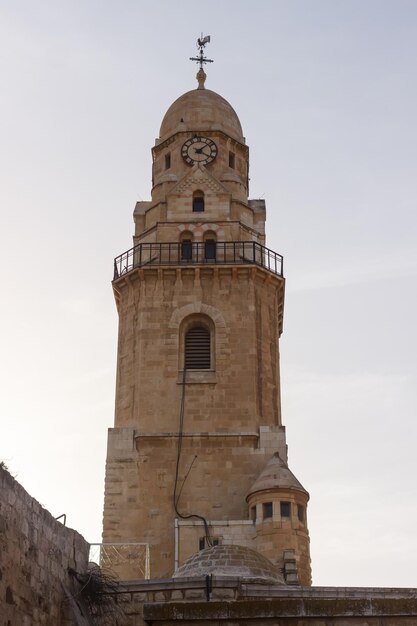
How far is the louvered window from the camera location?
1094 inches

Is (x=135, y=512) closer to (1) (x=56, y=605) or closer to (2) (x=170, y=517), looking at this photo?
(2) (x=170, y=517)

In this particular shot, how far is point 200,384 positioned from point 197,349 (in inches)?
50.6

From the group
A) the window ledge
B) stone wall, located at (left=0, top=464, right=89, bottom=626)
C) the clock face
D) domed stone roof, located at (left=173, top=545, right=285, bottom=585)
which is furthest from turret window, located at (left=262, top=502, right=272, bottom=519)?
the clock face

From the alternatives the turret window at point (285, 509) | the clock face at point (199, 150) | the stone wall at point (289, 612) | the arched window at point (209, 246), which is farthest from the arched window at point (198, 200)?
the stone wall at point (289, 612)

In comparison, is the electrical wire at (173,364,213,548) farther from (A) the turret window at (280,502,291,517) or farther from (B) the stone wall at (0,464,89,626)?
(B) the stone wall at (0,464,89,626)

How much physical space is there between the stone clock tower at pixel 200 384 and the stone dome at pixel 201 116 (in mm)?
886

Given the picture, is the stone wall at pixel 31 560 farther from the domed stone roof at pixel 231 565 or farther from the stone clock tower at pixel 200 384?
the stone clock tower at pixel 200 384

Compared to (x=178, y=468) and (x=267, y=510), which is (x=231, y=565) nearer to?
(x=267, y=510)

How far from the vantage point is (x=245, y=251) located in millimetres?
29719

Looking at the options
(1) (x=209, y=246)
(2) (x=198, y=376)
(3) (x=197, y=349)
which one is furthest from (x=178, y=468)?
(1) (x=209, y=246)

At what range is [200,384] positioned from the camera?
1072 inches

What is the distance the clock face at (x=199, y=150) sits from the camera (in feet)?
Answer: 106

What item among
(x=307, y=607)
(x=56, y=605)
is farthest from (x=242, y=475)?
(x=307, y=607)

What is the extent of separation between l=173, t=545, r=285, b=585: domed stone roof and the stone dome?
19.0 metres
